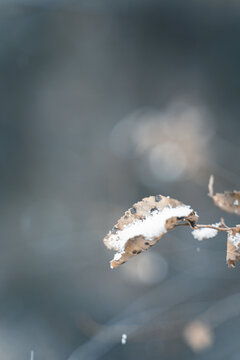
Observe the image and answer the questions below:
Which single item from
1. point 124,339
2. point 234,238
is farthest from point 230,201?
point 124,339

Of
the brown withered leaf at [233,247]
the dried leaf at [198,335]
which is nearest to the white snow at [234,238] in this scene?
the brown withered leaf at [233,247]

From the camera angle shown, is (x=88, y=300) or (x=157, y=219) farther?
(x=88, y=300)

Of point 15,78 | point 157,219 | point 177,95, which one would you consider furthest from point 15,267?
point 157,219

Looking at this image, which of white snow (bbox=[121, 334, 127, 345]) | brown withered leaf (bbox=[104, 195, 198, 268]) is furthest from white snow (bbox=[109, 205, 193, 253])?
white snow (bbox=[121, 334, 127, 345])

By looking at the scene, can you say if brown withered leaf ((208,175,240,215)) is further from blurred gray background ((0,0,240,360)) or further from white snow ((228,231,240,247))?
blurred gray background ((0,0,240,360))

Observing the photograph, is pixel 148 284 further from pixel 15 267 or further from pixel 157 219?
pixel 157 219
